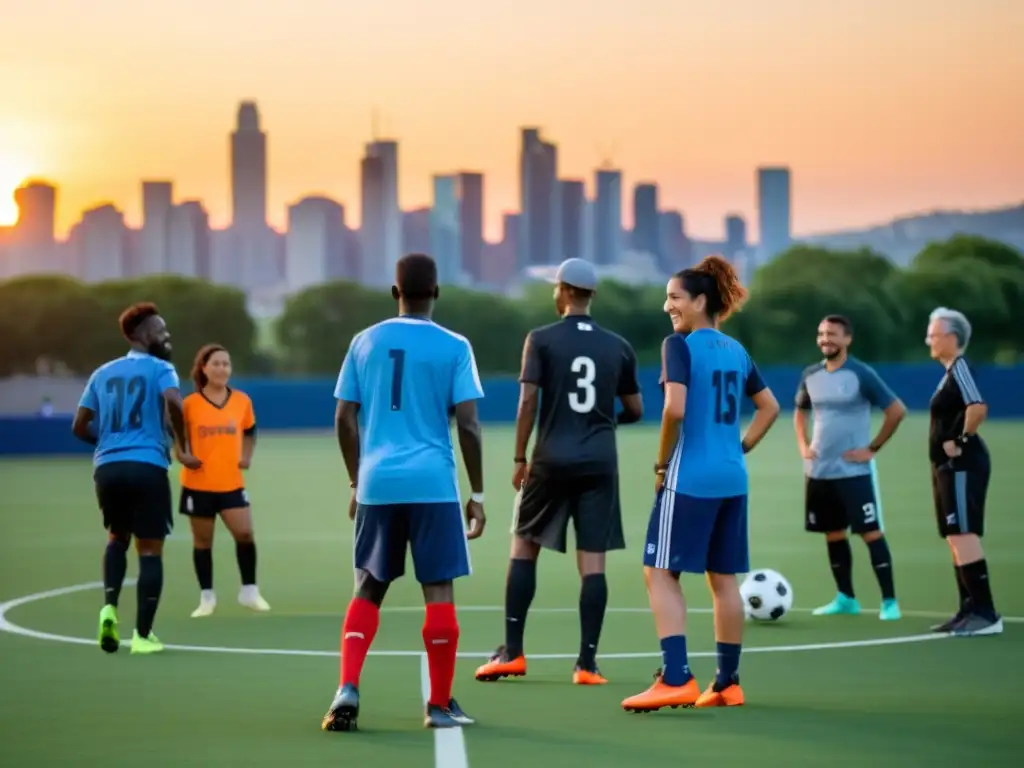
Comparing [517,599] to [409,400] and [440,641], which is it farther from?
[409,400]

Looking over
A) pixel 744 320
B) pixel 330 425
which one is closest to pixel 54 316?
pixel 744 320

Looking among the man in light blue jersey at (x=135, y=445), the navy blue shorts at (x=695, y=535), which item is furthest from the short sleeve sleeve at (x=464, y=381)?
the man in light blue jersey at (x=135, y=445)

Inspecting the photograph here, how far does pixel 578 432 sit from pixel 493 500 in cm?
1692

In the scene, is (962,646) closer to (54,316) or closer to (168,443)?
(168,443)

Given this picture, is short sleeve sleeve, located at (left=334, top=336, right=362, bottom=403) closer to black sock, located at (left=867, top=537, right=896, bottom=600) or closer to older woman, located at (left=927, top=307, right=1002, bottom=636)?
older woman, located at (left=927, top=307, right=1002, bottom=636)

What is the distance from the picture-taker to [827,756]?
8477 millimetres

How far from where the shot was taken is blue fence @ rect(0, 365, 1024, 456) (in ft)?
143

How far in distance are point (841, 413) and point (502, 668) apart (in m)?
4.06

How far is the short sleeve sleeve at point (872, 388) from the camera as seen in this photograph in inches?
538

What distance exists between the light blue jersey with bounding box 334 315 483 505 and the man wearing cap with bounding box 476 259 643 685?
1.41m

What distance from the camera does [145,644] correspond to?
12070 millimetres

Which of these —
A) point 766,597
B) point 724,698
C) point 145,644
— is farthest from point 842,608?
point 145,644

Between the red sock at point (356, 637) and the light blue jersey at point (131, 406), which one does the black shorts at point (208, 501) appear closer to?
the light blue jersey at point (131, 406)

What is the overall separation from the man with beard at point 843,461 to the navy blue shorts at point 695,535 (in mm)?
4115
